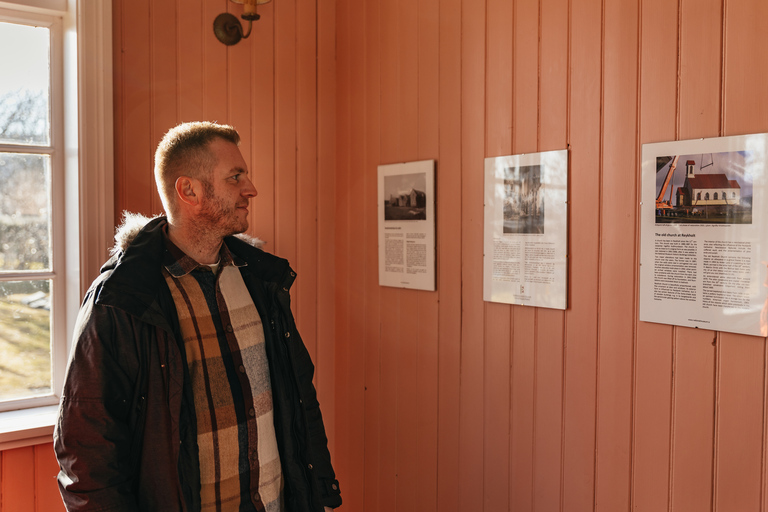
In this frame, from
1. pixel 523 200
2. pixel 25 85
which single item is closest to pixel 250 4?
pixel 25 85

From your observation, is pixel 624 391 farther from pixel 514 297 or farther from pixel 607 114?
pixel 607 114

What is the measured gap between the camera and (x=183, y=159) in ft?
4.91

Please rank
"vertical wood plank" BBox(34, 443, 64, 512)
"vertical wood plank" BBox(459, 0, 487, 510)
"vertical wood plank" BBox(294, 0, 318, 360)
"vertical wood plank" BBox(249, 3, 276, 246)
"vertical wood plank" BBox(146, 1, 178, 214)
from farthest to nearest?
"vertical wood plank" BBox(294, 0, 318, 360) < "vertical wood plank" BBox(249, 3, 276, 246) < "vertical wood plank" BBox(146, 1, 178, 214) < "vertical wood plank" BBox(459, 0, 487, 510) < "vertical wood plank" BBox(34, 443, 64, 512)

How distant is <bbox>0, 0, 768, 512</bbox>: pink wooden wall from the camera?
4.64 feet

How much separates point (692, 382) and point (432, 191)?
1035 mm

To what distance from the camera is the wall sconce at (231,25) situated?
2165mm

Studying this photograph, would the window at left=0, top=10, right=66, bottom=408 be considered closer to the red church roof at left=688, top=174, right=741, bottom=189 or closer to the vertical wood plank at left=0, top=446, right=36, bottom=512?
the vertical wood plank at left=0, top=446, right=36, bottom=512

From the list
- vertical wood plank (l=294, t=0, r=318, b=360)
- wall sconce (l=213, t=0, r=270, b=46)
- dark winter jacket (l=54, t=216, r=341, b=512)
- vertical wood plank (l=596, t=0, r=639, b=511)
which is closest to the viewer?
dark winter jacket (l=54, t=216, r=341, b=512)

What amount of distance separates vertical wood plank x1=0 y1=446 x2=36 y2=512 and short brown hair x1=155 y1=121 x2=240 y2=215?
0.96 meters

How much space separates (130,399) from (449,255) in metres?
1.14

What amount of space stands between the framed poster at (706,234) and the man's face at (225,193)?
41.5 inches

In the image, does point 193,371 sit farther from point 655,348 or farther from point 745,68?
point 745,68

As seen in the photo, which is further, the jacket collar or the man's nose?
the man's nose

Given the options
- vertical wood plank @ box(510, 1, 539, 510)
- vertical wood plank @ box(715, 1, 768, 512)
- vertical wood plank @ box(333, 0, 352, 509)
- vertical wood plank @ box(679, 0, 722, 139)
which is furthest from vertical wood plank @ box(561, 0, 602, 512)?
A: vertical wood plank @ box(333, 0, 352, 509)
